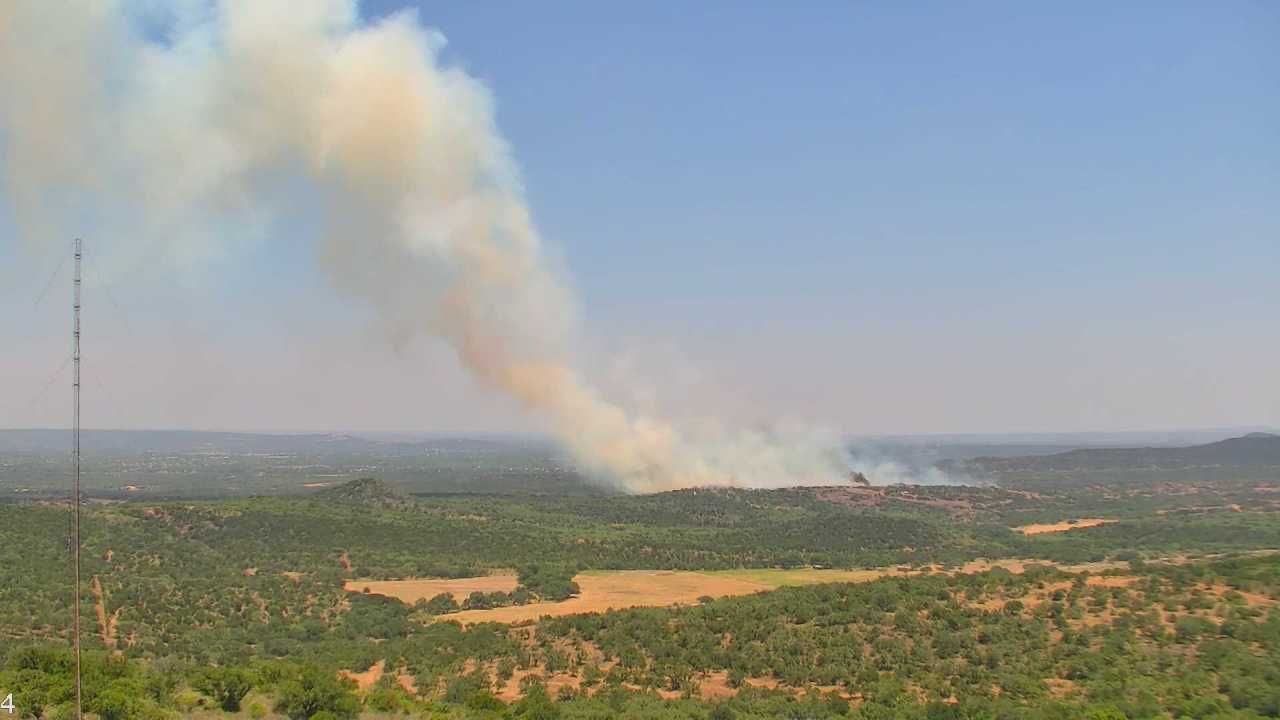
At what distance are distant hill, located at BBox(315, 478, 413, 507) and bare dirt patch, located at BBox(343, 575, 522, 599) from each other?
37.1 m

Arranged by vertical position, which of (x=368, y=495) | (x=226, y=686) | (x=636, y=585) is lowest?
(x=636, y=585)

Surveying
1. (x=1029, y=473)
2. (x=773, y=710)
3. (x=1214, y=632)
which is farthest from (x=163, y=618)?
(x=1029, y=473)

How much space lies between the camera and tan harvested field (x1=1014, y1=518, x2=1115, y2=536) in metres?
102

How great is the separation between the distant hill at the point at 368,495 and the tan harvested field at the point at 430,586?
3708 cm

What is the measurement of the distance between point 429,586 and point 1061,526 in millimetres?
76318

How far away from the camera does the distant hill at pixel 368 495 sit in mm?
105688

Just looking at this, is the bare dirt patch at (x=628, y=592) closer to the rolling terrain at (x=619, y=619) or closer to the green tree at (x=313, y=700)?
the rolling terrain at (x=619, y=619)

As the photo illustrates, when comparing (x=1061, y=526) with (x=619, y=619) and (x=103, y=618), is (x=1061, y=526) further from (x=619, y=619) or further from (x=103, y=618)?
(x=103, y=618)

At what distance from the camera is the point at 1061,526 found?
358 ft

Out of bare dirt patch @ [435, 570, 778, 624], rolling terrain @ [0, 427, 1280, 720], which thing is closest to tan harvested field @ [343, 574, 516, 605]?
rolling terrain @ [0, 427, 1280, 720]

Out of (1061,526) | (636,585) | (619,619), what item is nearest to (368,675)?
(619,619)

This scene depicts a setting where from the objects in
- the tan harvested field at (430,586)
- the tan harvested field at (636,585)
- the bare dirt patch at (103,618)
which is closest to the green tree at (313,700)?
the bare dirt patch at (103,618)

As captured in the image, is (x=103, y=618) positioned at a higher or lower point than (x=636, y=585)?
higher

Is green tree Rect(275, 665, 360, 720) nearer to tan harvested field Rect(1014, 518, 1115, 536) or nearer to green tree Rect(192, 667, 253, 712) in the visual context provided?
green tree Rect(192, 667, 253, 712)
